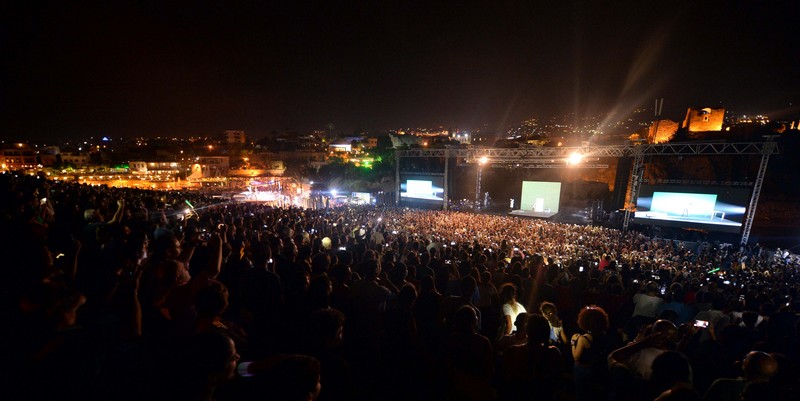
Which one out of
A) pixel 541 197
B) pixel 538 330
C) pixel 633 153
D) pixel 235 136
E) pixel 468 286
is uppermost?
pixel 235 136

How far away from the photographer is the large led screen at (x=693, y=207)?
47.6ft

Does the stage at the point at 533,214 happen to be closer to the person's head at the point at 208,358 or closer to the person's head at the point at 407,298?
the person's head at the point at 407,298

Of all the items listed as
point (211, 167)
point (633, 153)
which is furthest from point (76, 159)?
point (633, 153)

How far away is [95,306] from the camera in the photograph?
88.4 inches

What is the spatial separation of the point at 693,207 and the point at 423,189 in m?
16.0

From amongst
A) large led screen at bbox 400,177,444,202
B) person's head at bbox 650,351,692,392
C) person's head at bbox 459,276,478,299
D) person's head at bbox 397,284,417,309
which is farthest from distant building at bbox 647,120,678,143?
person's head at bbox 397,284,417,309

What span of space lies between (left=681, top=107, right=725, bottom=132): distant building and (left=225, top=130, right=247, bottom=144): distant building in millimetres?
79569

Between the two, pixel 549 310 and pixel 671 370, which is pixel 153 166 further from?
pixel 671 370

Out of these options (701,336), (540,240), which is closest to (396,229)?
(540,240)

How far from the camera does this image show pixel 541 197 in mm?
22000

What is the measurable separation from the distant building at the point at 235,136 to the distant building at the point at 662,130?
77.1 m

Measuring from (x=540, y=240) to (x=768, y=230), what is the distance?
67.6 ft

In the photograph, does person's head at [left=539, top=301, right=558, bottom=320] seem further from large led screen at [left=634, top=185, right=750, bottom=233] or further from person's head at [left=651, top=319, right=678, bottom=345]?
large led screen at [left=634, top=185, right=750, bottom=233]

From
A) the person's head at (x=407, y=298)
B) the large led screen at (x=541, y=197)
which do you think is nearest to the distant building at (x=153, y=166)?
the large led screen at (x=541, y=197)
